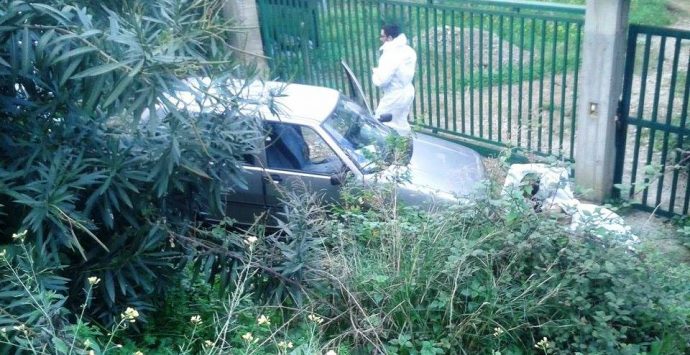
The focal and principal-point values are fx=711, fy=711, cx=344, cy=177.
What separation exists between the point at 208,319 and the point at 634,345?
8.27 feet

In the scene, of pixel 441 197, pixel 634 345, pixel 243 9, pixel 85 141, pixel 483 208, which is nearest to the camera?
pixel 634 345

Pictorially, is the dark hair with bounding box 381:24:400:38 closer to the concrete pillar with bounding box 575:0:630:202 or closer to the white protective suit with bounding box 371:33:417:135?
the white protective suit with bounding box 371:33:417:135

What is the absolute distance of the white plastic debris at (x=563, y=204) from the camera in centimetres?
427

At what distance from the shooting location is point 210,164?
4.24 m

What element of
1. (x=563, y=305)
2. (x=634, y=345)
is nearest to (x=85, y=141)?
(x=563, y=305)

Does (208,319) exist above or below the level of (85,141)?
below

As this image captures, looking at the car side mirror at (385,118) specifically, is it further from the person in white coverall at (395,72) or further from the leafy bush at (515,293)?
the leafy bush at (515,293)

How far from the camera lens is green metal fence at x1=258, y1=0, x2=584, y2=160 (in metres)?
7.53

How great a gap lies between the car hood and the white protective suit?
33.1 inches

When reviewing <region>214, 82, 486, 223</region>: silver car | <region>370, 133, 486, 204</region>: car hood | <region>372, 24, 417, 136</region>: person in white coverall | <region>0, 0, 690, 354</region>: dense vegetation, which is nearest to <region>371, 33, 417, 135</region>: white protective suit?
<region>372, 24, 417, 136</region>: person in white coverall

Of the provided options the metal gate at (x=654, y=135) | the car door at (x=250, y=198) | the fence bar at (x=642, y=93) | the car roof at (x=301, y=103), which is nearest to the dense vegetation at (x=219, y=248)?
the car roof at (x=301, y=103)

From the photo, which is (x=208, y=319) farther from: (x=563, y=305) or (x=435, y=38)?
(x=435, y=38)

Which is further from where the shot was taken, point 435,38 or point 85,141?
point 435,38

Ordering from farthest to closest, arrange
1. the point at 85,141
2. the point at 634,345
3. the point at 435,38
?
the point at 435,38 < the point at 85,141 < the point at 634,345
